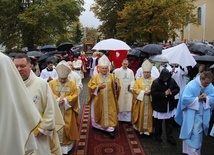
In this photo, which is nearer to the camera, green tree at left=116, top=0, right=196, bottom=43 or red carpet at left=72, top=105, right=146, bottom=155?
red carpet at left=72, top=105, right=146, bottom=155

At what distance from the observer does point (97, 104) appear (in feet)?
22.9

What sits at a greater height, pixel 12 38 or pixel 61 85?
pixel 12 38

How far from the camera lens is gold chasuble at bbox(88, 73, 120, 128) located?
691cm

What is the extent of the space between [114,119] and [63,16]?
1705cm

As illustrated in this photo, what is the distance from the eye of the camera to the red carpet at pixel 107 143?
19.3 feet

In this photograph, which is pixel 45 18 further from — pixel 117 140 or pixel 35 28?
pixel 117 140

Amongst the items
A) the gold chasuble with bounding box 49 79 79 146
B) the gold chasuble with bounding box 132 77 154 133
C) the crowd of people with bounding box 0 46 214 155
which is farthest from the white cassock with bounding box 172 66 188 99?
the gold chasuble with bounding box 49 79 79 146

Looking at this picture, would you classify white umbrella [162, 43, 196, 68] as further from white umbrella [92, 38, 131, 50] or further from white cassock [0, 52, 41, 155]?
white cassock [0, 52, 41, 155]

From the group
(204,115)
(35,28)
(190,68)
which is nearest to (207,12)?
(35,28)

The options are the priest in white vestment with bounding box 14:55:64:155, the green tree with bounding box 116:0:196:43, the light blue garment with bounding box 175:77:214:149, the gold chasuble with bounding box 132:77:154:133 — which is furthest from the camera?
the green tree with bounding box 116:0:196:43

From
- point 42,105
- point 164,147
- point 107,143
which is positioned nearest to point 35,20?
point 107,143

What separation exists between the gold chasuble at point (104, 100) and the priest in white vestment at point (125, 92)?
110 centimetres

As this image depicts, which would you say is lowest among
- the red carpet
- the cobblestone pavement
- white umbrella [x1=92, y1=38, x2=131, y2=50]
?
the cobblestone pavement

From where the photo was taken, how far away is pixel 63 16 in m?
22.5
